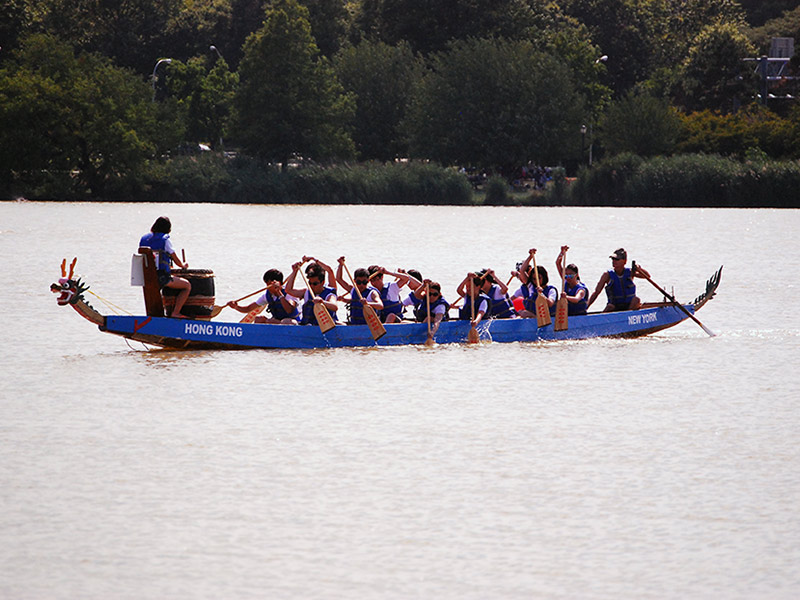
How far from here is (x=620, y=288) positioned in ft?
76.8

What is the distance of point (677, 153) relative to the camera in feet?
263

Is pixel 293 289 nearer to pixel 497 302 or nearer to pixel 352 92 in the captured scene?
pixel 497 302

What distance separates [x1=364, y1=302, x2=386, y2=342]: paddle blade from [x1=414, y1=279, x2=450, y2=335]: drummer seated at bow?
0.76 meters

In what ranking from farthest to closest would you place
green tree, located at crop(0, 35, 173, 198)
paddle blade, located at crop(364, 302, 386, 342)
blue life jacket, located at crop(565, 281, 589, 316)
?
green tree, located at crop(0, 35, 173, 198), blue life jacket, located at crop(565, 281, 589, 316), paddle blade, located at crop(364, 302, 386, 342)

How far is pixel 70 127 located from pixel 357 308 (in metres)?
54.4

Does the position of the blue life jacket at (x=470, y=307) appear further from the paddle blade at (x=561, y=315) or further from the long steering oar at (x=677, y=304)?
the long steering oar at (x=677, y=304)

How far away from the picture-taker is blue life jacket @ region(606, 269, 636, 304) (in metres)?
23.3

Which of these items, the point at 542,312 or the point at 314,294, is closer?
the point at 314,294

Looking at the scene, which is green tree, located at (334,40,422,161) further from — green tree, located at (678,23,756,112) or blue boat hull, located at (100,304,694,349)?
blue boat hull, located at (100,304,694,349)

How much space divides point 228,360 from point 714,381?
7124 mm

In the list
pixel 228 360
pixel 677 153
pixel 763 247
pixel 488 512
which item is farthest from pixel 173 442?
pixel 677 153

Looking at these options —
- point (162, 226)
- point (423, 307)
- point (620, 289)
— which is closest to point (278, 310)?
point (423, 307)

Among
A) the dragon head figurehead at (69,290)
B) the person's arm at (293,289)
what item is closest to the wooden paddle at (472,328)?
the person's arm at (293,289)

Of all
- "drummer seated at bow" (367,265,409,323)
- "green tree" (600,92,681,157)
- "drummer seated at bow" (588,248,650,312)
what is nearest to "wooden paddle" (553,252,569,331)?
"drummer seated at bow" (588,248,650,312)
